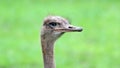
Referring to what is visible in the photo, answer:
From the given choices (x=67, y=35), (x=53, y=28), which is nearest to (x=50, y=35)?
(x=53, y=28)

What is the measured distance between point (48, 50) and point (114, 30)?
764cm

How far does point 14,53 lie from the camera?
38.0 ft

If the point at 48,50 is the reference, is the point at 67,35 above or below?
below

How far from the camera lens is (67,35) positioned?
13.3m

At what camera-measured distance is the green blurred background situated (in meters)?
11.2

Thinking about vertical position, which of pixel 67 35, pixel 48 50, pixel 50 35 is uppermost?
pixel 50 35

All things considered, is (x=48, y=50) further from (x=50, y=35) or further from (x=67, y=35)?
(x=67, y=35)

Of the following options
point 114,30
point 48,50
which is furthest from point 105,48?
point 48,50

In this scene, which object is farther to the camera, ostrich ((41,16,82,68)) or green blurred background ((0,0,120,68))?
green blurred background ((0,0,120,68))

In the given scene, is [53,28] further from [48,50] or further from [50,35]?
[48,50]

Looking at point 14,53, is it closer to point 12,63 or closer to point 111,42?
point 12,63

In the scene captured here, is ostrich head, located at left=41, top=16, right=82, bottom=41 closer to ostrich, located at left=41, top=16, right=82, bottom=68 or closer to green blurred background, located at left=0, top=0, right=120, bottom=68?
ostrich, located at left=41, top=16, right=82, bottom=68

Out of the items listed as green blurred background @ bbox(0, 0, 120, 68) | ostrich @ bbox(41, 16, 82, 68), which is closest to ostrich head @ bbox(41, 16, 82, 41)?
ostrich @ bbox(41, 16, 82, 68)

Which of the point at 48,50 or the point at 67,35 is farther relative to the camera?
the point at 67,35
